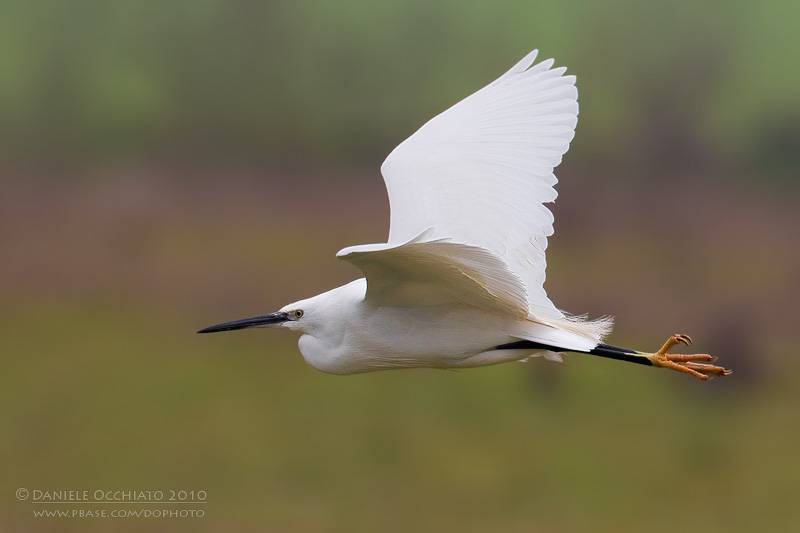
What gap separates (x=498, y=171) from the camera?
14.5 ft

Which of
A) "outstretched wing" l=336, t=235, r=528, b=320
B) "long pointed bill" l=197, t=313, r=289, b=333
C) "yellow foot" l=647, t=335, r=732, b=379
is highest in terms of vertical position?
"outstretched wing" l=336, t=235, r=528, b=320

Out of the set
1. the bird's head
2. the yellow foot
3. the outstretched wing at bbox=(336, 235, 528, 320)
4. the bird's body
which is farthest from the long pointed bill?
the yellow foot

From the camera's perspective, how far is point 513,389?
2248 centimetres

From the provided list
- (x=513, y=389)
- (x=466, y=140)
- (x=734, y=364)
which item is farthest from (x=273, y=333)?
(x=466, y=140)

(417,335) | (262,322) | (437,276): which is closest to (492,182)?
(417,335)

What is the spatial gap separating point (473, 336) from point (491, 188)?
68cm

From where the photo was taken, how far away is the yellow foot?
161 inches

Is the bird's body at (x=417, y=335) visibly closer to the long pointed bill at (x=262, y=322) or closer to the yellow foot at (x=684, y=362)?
the long pointed bill at (x=262, y=322)

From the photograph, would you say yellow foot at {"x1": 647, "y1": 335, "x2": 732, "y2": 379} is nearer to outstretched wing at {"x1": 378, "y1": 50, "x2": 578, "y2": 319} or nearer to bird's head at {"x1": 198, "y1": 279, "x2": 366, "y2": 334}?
outstretched wing at {"x1": 378, "y1": 50, "x2": 578, "y2": 319}

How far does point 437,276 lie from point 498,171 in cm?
93

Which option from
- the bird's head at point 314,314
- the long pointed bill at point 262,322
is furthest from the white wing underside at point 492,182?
the long pointed bill at point 262,322

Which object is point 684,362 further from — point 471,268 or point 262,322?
point 262,322

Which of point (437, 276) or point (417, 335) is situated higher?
point (437, 276)

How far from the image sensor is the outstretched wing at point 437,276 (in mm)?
3217
